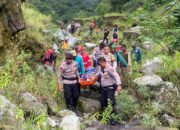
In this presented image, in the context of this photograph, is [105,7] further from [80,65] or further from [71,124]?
[71,124]

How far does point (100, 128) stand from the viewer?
800 cm

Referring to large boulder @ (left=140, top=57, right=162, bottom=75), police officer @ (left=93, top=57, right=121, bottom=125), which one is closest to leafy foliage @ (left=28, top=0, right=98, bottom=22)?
→ large boulder @ (left=140, top=57, right=162, bottom=75)

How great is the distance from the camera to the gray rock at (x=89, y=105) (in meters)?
9.54

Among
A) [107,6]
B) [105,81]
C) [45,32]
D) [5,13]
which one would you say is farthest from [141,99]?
[107,6]

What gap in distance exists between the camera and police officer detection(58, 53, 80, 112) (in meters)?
8.81

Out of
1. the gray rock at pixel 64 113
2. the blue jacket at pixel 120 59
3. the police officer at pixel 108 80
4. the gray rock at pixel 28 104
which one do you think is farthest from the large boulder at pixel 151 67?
the gray rock at pixel 28 104

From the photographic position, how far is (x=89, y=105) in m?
9.64

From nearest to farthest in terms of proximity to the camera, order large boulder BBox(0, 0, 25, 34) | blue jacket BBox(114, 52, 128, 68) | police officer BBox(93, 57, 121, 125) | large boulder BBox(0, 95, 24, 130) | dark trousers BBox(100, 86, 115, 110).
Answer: large boulder BBox(0, 95, 24, 130), police officer BBox(93, 57, 121, 125), dark trousers BBox(100, 86, 115, 110), blue jacket BBox(114, 52, 128, 68), large boulder BBox(0, 0, 25, 34)

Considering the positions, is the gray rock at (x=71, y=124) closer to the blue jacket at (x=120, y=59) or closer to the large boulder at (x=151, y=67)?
the blue jacket at (x=120, y=59)

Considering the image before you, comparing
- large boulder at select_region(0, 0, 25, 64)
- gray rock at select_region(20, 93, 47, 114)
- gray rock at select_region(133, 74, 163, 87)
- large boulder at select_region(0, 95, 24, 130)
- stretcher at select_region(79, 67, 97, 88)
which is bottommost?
gray rock at select_region(133, 74, 163, 87)

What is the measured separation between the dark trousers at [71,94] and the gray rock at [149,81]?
2005 mm

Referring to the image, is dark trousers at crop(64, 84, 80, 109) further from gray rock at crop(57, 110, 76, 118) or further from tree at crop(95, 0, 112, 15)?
tree at crop(95, 0, 112, 15)

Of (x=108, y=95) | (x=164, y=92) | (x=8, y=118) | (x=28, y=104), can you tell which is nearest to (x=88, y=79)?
(x=108, y=95)

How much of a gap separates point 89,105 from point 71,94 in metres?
0.69
